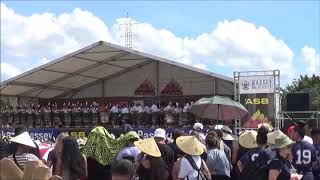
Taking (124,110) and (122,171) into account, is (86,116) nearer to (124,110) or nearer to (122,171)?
(124,110)

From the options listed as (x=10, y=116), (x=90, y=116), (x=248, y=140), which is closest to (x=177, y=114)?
(x=90, y=116)

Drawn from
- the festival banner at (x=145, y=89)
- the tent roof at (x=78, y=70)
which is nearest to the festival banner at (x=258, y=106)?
the tent roof at (x=78, y=70)

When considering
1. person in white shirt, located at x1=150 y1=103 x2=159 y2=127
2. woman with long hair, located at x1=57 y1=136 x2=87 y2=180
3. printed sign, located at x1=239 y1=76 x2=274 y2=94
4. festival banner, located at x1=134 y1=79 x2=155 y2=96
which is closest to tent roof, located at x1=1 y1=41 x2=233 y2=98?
festival banner, located at x1=134 y1=79 x2=155 y2=96

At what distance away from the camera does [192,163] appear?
20.3 feet

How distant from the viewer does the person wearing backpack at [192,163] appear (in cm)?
614

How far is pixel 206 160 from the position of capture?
703 cm

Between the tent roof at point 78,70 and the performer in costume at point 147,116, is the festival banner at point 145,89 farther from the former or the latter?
the performer in costume at point 147,116

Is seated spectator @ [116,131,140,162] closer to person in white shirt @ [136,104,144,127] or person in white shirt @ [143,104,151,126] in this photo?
person in white shirt @ [143,104,151,126]

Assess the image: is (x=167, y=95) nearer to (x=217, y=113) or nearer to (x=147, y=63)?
(x=147, y=63)

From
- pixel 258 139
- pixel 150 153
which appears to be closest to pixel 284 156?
pixel 258 139

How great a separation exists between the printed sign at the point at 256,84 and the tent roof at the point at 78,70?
5229 mm

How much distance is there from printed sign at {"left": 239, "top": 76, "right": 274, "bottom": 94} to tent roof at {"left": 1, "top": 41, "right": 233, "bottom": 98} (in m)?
5.23

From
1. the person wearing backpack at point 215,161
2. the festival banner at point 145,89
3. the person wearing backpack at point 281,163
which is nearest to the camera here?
the person wearing backpack at point 281,163

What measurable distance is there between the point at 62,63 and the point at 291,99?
12721 mm
